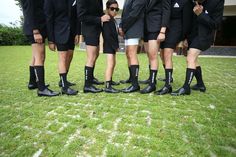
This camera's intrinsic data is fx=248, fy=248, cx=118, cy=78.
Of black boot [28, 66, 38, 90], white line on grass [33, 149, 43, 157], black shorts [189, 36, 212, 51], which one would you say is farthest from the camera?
black boot [28, 66, 38, 90]

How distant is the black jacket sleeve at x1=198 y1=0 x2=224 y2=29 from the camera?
4027mm

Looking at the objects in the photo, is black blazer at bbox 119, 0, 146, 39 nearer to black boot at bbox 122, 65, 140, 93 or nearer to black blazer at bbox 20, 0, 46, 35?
black boot at bbox 122, 65, 140, 93

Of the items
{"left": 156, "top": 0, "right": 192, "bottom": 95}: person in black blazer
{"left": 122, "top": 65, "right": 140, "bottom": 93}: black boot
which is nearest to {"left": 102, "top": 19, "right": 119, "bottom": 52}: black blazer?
{"left": 122, "top": 65, "right": 140, "bottom": 93}: black boot

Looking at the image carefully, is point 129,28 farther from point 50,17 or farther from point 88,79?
point 50,17

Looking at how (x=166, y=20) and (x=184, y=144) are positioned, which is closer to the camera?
(x=184, y=144)

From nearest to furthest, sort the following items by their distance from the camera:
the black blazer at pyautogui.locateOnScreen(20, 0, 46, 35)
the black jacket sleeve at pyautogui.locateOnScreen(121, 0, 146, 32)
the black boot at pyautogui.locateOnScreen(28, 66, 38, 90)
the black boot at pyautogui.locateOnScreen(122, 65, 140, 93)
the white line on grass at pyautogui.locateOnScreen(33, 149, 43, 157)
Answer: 1. the white line on grass at pyautogui.locateOnScreen(33, 149, 43, 157)
2. the black blazer at pyautogui.locateOnScreen(20, 0, 46, 35)
3. the black jacket sleeve at pyautogui.locateOnScreen(121, 0, 146, 32)
4. the black boot at pyautogui.locateOnScreen(122, 65, 140, 93)
5. the black boot at pyautogui.locateOnScreen(28, 66, 38, 90)

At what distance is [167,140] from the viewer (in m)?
2.47

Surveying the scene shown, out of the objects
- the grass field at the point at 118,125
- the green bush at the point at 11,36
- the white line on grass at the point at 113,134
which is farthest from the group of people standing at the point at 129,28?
the green bush at the point at 11,36

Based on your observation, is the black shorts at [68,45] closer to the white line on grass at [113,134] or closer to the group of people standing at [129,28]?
the group of people standing at [129,28]

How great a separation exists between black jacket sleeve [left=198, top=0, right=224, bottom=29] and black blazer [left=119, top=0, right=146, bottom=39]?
38.0 inches

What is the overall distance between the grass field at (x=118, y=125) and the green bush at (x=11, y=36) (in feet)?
81.6

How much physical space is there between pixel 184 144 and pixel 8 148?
167cm

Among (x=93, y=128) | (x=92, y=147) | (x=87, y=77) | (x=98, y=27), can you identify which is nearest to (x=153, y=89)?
(x=87, y=77)

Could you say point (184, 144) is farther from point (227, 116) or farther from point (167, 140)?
point (227, 116)
